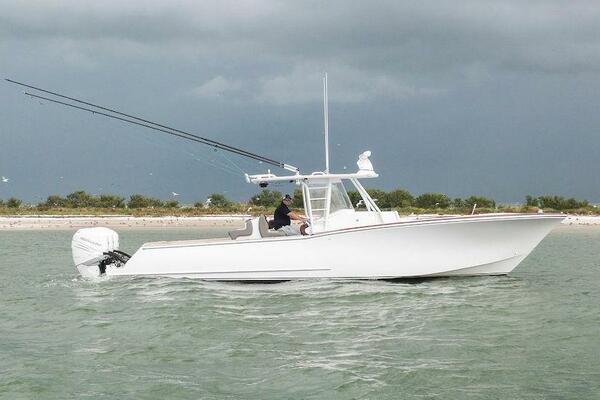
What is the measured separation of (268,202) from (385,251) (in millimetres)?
48246

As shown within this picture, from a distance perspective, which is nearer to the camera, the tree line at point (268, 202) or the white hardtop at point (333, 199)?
the white hardtop at point (333, 199)

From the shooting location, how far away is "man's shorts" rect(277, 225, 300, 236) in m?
16.1

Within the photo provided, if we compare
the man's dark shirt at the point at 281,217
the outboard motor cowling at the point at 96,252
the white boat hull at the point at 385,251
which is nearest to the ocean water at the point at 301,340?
the white boat hull at the point at 385,251

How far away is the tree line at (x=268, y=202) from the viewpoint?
57.0m

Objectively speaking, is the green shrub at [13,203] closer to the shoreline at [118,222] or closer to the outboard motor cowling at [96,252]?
the shoreline at [118,222]

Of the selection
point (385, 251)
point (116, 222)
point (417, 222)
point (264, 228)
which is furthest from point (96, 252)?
point (116, 222)

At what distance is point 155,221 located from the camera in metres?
57.3

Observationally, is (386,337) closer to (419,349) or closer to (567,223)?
(419,349)

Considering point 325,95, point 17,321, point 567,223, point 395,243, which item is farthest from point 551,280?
point 567,223

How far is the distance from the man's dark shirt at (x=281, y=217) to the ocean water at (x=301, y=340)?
1.41 meters

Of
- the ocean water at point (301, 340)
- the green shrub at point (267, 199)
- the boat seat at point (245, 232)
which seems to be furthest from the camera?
the green shrub at point (267, 199)

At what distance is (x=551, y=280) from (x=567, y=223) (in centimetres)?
3597

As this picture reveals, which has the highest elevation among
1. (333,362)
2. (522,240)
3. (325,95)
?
(325,95)

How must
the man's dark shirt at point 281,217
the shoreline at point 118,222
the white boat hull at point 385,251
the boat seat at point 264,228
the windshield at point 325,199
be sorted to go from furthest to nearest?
the shoreline at point 118,222
the windshield at point 325,199
the man's dark shirt at point 281,217
the boat seat at point 264,228
the white boat hull at point 385,251
